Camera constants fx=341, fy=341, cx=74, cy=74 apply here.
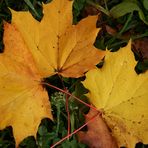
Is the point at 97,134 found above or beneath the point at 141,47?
beneath

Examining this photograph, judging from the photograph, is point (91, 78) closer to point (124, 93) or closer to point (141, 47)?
point (124, 93)

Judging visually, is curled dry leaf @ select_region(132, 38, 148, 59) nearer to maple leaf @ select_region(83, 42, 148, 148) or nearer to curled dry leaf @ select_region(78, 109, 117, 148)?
maple leaf @ select_region(83, 42, 148, 148)

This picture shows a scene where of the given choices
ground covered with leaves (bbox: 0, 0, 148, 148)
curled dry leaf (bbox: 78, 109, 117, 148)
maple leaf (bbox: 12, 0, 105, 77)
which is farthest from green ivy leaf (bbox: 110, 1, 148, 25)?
curled dry leaf (bbox: 78, 109, 117, 148)

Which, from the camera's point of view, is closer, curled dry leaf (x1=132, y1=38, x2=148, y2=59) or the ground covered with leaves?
the ground covered with leaves

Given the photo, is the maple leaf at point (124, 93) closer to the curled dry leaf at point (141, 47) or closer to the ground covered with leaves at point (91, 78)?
the ground covered with leaves at point (91, 78)

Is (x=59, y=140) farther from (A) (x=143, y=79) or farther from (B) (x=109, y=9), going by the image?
(B) (x=109, y=9)

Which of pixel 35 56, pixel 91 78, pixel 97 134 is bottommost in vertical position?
pixel 97 134

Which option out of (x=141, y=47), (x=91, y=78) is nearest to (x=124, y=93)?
(x=91, y=78)
